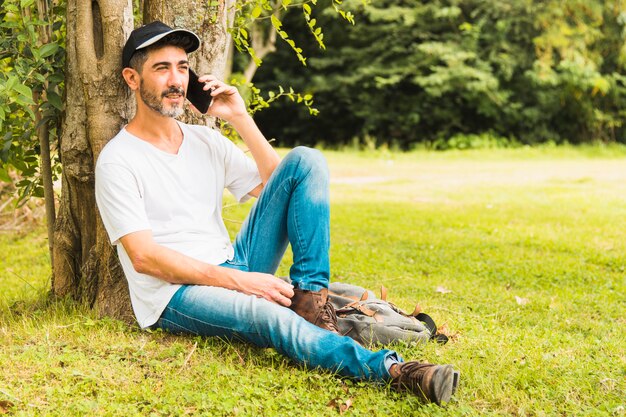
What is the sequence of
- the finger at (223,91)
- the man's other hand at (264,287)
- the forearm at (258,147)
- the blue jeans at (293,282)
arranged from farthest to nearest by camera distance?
the forearm at (258,147) → the finger at (223,91) → the man's other hand at (264,287) → the blue jeans at (293,282)

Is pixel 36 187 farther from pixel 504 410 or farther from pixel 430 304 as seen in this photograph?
pixel 504 410

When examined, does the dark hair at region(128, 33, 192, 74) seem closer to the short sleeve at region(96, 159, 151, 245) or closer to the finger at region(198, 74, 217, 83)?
the finger at region(198, 74, 217, 83)

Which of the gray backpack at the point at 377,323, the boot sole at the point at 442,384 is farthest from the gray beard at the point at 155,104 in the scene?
the boot sole at the point at 442,384

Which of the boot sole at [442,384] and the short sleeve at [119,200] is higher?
the short sleeve at [119,200]

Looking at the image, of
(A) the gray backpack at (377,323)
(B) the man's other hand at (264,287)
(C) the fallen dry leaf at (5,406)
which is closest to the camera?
(C) the fallen dry leaf at (5,406)

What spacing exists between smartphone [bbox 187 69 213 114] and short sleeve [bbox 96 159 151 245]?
2.11 feet

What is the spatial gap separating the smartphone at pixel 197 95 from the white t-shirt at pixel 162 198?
0.40ft

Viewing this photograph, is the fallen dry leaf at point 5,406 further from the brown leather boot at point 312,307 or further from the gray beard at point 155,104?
the gray beard at point 155,104

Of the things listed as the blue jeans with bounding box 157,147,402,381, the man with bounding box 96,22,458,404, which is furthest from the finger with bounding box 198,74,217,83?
the blue jeans with bounding box 157,147,402,381

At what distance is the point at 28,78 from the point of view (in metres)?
3.79

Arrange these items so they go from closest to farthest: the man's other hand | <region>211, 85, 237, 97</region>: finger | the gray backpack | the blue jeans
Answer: the blue jeans, the man's other hand, the gray backpack, <region>211, 85, 237, 97</region>: finger

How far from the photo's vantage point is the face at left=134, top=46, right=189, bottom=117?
11.4ft

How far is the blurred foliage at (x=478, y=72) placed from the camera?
21.3 metres

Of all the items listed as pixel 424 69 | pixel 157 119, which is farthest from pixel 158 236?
pixel 424 69
